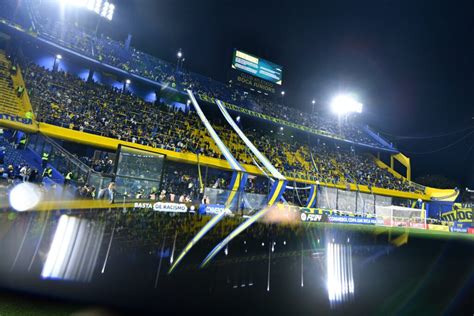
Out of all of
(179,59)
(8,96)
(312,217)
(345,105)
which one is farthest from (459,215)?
(8,96)

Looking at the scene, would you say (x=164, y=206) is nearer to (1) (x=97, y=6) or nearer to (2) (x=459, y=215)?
(1) (x=97, y=6)

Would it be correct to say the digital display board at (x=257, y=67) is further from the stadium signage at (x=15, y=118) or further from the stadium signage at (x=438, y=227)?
the stadium signage at (x=438, y=227)

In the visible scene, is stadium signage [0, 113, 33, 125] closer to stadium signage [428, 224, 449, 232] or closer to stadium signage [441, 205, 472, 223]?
stadium signage [428, 224, 449, 232]

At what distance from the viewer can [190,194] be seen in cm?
2042

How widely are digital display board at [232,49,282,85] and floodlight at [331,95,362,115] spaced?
1336 centimetres

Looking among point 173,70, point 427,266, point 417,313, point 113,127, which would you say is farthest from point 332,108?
point 417,313

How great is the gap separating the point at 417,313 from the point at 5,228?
24.3 ft

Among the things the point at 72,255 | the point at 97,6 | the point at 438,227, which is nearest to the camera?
the point at 72,255

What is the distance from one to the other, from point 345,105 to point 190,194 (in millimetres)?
34840

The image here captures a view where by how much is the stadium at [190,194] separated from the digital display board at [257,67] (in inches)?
7.8

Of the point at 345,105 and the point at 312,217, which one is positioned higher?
the point at 345,105

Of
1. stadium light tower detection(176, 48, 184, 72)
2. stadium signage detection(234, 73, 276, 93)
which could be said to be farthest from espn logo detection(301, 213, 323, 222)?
stadium light tower detection(176, 48, 184, 72)

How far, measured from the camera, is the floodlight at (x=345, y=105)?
43.8m

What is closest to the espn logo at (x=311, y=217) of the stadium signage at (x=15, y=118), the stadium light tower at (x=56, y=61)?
the stadium signage at (x=15, y=118)
